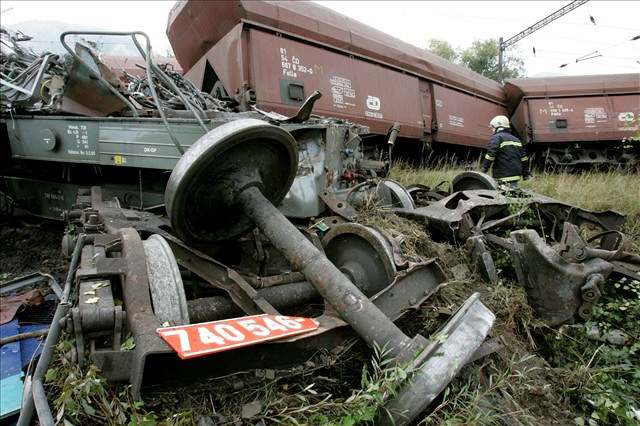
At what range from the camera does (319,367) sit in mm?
2025

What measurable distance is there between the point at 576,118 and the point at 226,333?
12385mm

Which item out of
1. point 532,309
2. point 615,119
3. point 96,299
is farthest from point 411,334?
point 615,119

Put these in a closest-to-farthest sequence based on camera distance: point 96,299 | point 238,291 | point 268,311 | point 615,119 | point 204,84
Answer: point 96,299 < point 268,311 < point 238,291 < point 204,84 < point 615,119

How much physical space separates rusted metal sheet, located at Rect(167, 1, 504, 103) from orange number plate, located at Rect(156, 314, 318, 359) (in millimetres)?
4885

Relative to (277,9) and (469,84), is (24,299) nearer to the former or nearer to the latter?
(277,9)

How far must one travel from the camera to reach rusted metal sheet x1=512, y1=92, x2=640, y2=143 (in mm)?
11609

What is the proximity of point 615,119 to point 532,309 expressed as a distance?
10.9m

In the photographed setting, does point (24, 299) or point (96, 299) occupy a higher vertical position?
point (96, 299)

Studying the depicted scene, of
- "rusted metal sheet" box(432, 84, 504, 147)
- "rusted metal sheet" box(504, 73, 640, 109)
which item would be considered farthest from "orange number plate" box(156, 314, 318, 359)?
"rusted metal sheet" box(504, 73, 640, 109)

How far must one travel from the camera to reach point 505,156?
22.7 feet

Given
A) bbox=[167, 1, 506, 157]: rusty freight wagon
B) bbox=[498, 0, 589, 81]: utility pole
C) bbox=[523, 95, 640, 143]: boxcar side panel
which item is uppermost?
bbox=[498, 0, 589, 81]: utility pole

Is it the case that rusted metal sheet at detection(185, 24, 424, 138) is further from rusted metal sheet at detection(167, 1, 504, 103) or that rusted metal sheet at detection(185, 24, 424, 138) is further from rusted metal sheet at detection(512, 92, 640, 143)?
rusted metal sheet at detection(512, 92, 640, 143)

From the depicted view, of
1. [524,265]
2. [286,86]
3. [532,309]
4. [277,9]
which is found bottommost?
[532,309]

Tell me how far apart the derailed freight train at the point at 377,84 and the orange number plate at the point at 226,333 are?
13.7 feet
